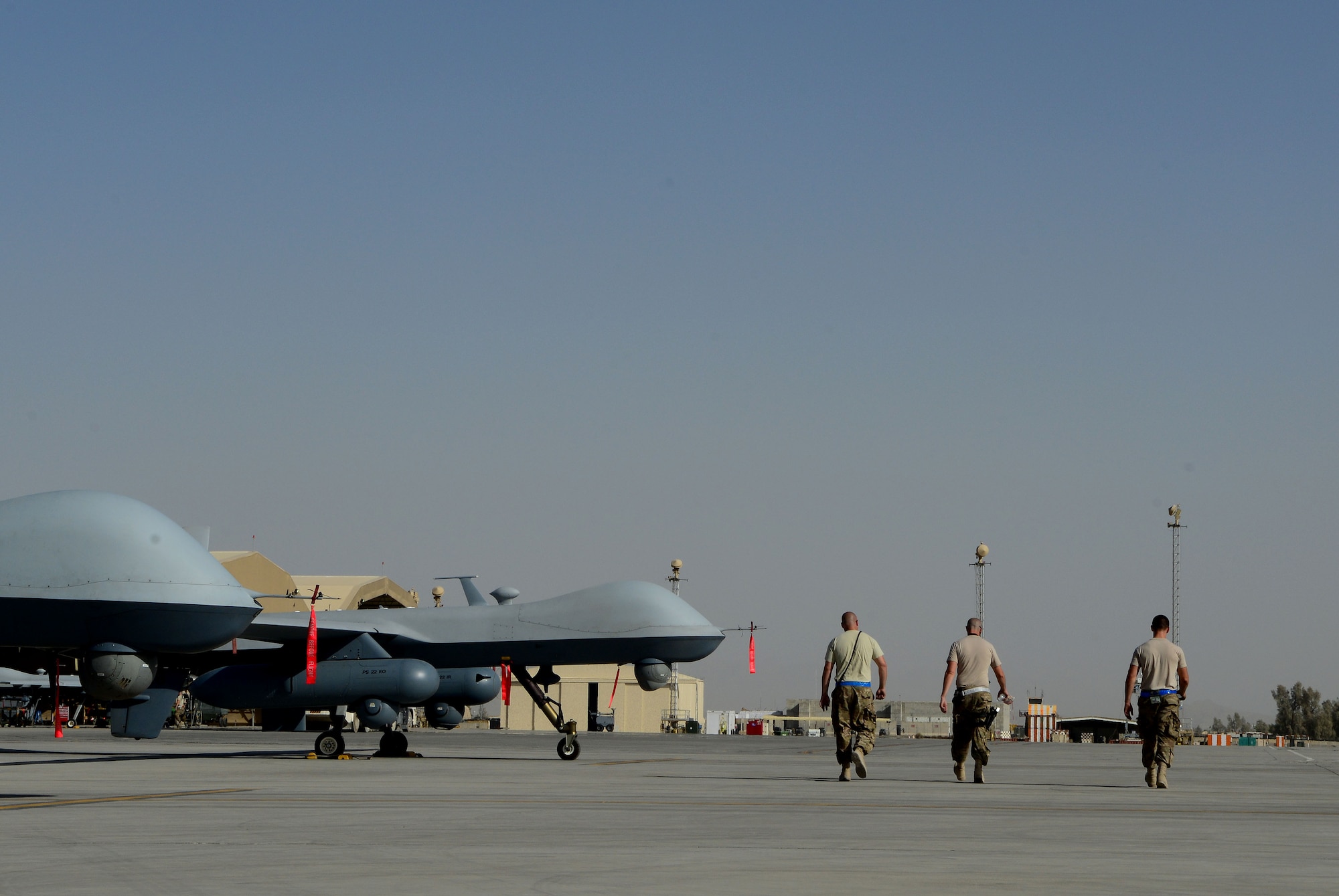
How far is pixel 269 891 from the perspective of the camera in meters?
6.81

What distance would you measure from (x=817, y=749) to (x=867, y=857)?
27185mm

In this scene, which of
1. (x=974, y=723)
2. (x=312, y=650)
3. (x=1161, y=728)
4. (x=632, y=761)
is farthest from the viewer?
(x=632, y=761)

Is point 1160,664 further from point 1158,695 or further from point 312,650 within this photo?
point 312,650

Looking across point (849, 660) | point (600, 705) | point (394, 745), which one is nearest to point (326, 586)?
point (600, 705)

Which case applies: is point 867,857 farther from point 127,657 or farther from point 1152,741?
point 1152,741

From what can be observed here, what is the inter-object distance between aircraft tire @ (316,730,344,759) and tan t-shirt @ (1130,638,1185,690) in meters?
14.8

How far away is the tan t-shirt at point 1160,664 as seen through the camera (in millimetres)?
17203

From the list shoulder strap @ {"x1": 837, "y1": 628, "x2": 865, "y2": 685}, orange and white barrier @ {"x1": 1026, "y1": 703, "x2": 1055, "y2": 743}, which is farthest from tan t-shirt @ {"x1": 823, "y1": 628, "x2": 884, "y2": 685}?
orange and white barrier @ {"x1": 1026, "y1": 703, "x2": 1055, "y2": 743}

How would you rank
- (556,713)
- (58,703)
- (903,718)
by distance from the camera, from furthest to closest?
(903,718) < (556,713) < (58,703)

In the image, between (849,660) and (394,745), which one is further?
(394,745)

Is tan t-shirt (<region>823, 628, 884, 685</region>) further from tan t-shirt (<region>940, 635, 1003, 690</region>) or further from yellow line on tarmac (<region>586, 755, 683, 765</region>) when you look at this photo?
yellow line on tarmac (<region>586, 755, 683, 765</region>)

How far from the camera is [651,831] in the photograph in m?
10.2

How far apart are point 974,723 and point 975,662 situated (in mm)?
710

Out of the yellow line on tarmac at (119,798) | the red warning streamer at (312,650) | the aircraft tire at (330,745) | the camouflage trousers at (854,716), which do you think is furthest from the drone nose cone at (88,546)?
the aircraft tire at (330,745)
